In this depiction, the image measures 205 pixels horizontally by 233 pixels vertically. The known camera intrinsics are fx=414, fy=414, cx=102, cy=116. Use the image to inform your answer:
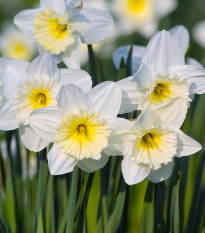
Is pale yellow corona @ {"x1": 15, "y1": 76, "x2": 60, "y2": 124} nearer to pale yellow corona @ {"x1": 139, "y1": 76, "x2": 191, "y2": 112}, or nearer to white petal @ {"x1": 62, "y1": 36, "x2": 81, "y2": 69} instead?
white petal @ {"x1": 62, "y1": 36, "x2": 81, "y2": 69}

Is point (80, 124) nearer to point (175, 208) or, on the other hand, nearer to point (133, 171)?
point (133, 171)

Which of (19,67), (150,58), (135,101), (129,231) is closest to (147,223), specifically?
(129,231)

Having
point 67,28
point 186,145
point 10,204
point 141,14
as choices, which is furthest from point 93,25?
point 141,14

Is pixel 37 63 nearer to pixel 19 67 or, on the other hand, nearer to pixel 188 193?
pixel 19 67

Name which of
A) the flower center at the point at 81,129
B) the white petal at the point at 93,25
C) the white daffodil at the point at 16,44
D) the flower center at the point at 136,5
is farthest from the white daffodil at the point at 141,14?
the flower center at the point at 81,129

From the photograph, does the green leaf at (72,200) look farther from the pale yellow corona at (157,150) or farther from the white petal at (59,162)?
the pale yellow corona at (157,150)
